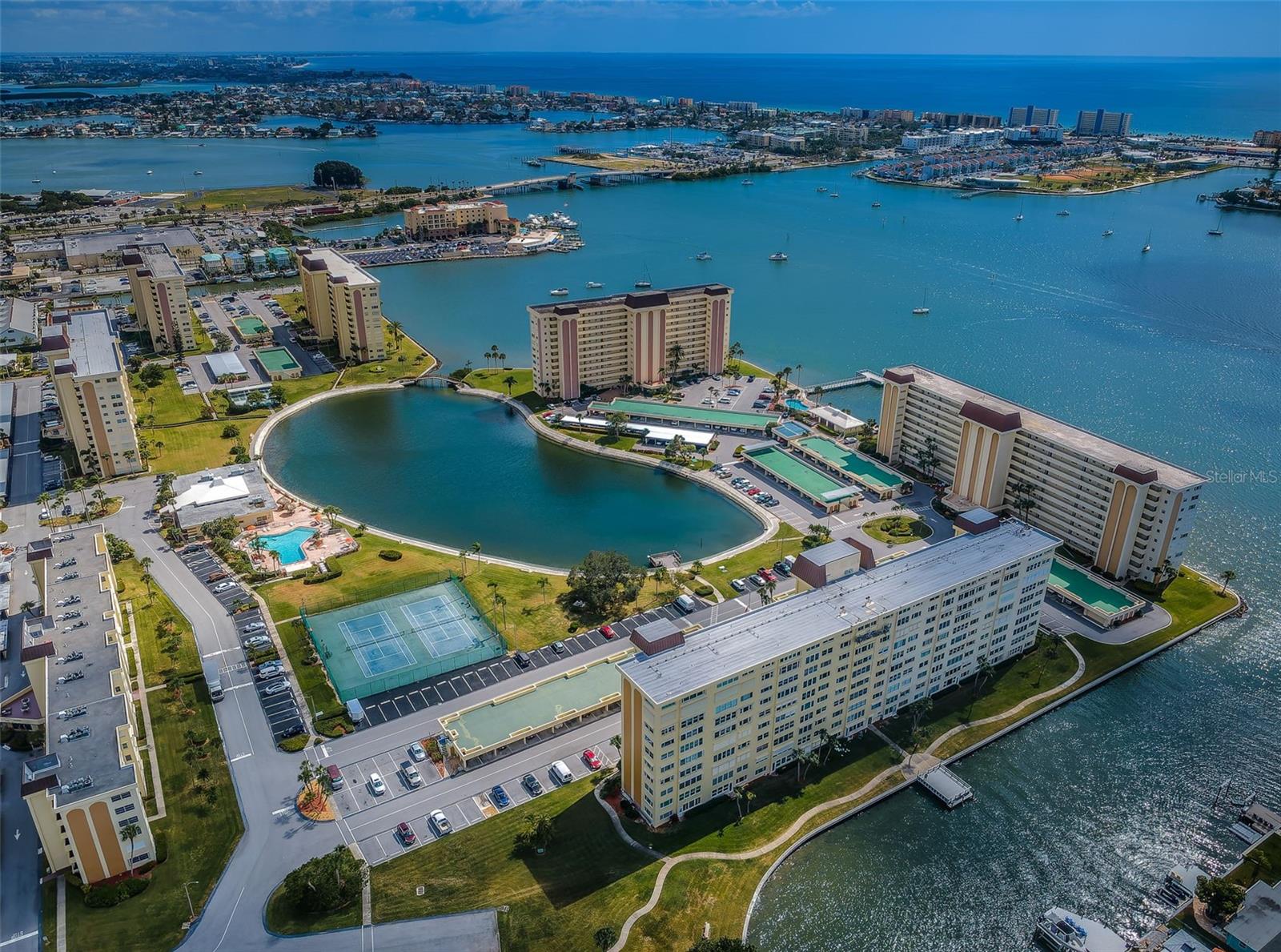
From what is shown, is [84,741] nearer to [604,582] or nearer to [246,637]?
[246,637]

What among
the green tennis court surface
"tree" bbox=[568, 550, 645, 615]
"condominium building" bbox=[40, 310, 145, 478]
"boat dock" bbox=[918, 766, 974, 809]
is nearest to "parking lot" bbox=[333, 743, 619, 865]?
"tree" bbox=[568, 550, 645, 615]

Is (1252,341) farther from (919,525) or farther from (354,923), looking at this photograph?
(354,923)

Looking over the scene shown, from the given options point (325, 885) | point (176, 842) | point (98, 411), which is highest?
point (98, 411)

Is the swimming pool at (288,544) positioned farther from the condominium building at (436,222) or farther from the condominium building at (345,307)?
the condominium building at (436,222)

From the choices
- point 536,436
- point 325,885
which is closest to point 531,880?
point 325,885

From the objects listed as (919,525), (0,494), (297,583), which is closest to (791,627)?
(919,525)
